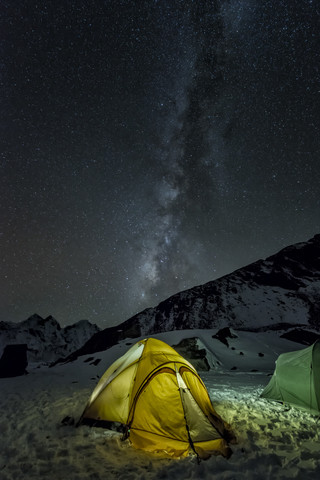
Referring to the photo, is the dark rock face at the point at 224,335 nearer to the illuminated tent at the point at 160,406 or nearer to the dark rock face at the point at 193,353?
the dark rock face at the point at 193,353

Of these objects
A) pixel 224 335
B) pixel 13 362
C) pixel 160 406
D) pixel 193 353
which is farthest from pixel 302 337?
pixel 160 406

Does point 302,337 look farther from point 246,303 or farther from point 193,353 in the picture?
point 246,303

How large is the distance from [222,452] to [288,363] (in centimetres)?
586

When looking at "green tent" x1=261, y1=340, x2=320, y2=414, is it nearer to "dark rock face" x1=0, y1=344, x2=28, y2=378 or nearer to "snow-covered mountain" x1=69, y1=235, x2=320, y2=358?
"dark rock face" x1=0, y1=344, x2=28, y2=378

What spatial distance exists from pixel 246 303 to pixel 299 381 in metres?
85.6

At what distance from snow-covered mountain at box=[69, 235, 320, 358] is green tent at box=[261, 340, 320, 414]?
2320 inches

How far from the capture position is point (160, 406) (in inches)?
226

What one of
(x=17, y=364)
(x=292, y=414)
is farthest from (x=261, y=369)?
(x=17, y=364)

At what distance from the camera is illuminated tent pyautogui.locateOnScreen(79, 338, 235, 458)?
519 centimetres

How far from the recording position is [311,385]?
26.6 ft

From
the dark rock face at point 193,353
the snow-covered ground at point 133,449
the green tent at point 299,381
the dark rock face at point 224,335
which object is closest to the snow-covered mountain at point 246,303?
the dark rock face at point 224,335

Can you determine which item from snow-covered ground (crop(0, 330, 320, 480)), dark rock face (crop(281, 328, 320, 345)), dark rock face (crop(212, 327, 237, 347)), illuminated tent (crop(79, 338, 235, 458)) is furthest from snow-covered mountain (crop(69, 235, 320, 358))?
illuminated tent (crop(79, 338, 235, 458))

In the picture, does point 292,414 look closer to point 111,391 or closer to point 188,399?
point 188,399

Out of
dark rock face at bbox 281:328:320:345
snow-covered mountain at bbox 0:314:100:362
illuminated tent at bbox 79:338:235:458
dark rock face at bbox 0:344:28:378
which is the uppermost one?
snow-covered mountain at bbox 0:314:100:362
